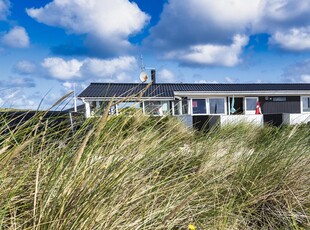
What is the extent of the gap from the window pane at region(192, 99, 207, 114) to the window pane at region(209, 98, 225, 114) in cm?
59

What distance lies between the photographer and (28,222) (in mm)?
1397

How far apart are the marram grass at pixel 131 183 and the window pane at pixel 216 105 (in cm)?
1653

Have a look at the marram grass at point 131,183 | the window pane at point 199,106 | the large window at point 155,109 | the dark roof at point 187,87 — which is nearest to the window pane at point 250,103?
the dark roof at point 187,87

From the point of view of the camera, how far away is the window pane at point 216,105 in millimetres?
→ 19297

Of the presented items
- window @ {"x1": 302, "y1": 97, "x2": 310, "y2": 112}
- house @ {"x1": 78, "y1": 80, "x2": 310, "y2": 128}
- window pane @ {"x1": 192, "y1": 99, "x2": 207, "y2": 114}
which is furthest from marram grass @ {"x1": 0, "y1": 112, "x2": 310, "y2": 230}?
window @ {"x1": 302, "y1": 97, "x2": 310, "y2": 112}

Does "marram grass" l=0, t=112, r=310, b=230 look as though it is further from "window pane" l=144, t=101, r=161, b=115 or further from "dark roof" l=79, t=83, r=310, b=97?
"dark roof" l=79, t=83, r=310, b=97

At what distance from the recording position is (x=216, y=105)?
62.9 ft

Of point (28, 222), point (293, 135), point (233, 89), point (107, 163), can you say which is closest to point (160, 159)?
point (107, 163)

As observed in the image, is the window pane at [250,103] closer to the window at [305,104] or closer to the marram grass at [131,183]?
the window at [305,104]

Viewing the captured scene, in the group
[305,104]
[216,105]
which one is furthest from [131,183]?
[305,104]

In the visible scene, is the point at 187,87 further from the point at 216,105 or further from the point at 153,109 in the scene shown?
the point at 153,109

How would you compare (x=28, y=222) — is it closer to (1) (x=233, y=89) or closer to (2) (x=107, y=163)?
(2) (x=107, y=163)

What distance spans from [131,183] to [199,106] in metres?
17.8

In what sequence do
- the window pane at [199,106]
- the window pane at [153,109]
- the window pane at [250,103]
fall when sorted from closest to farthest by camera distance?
1. the window pane at [153,109]
2. the window pane at [199,106]
3. the window pane at [250,103]
